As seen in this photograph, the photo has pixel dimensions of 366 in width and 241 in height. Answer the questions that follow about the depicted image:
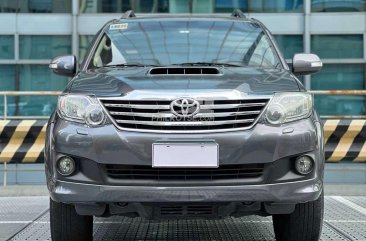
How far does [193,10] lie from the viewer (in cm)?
1892

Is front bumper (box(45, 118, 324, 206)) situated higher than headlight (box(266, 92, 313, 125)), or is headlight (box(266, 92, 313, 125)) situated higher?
headlight (box(266, 92, 313, 125))

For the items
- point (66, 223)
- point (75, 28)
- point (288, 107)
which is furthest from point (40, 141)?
point (75, 28)

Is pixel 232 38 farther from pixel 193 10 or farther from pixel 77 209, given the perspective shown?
pixel 193 10

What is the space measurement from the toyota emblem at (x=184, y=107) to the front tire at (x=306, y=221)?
3.52 feet

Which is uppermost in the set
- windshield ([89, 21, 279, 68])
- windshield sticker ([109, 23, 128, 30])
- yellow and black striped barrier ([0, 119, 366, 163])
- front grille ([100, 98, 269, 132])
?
windshield sticker ([109, 23, 128, 30])

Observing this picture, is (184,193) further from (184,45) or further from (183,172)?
(184,45)

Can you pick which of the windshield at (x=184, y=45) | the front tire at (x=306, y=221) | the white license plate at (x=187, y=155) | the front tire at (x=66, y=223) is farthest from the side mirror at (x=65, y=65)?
the front tire at (x=306, y=221)

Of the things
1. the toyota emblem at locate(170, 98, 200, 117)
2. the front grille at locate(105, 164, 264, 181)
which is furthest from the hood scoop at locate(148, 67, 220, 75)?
the front grille at locate(105, 164, 264, 181)

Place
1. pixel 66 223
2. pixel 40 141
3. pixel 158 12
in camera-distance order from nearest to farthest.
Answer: pixel 66 223 < pixel 40 141 < pixel 158 12

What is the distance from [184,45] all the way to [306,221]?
1.68 meters

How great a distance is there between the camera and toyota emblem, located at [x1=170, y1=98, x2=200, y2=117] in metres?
3.60

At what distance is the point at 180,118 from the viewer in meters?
3.60

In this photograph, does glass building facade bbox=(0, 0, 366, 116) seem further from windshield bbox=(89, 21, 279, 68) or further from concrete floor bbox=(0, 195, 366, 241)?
windshield bbox=(89, 21, 279, 68)

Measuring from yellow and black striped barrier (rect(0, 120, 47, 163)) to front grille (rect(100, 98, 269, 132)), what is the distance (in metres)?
3.75
